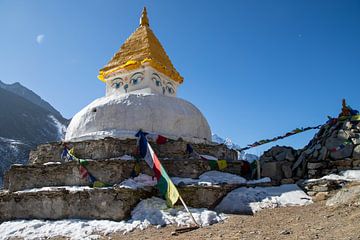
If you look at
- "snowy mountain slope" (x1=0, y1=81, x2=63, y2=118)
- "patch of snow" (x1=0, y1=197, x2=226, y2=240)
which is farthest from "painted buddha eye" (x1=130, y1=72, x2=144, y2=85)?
"snowy mountain slope" (x1=0, y1=81, x2=63, y2=118)

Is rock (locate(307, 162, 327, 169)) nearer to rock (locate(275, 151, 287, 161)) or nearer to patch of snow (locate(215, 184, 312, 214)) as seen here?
rock (locate(275, 151, 287, 161))

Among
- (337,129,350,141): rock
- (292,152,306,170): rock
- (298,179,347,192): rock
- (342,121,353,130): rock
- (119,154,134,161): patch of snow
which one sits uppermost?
(342,121,353,130): rock

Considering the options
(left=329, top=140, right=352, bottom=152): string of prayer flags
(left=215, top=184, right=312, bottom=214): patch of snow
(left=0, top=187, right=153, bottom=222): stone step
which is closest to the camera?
(left=215, top=184, right=312, bottom=214): patch of snow

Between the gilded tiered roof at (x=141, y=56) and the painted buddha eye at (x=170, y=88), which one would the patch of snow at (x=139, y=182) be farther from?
the painted buddha eye at (x=170, y=88)

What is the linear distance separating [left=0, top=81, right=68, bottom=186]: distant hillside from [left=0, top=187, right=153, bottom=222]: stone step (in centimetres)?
3150

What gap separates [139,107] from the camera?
1197 centimetres

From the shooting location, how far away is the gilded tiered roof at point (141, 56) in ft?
46.9

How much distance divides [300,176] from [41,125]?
53.1 meters

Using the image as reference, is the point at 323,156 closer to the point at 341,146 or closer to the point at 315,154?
the point at 315,154

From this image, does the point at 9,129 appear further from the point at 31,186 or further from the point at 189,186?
the point at 189,186

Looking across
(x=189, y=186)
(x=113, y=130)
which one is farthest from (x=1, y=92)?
(x=189, y=186)

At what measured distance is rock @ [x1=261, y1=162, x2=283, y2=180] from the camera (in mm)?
11148

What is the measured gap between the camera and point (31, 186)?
10375 mm

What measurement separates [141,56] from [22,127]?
1738 inches
